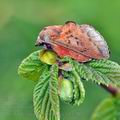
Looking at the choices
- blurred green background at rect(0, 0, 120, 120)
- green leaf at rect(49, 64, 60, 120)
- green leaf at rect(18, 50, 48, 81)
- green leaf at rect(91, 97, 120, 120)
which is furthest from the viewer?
blurred green background at rect(0, 0, 120, 120)

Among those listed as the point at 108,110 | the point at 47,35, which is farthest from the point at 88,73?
the point at 108,110

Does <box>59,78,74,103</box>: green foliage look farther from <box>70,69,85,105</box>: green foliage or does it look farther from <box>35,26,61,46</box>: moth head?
<box>35,26,61,46</box>: moth head

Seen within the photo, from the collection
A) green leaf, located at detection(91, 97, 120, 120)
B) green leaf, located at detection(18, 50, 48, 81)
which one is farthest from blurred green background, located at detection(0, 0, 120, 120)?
green leaf, located at detection(18, 50, 48, 81)

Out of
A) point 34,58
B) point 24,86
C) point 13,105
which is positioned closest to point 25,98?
point 24,86

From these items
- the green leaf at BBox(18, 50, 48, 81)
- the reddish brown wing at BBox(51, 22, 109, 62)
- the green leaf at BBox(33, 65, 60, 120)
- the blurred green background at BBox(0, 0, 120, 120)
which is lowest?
the green leaf at BBox(33, 65, 60, 120)

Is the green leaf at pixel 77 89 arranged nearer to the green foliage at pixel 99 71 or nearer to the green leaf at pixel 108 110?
the green foliage at pixel 99 71

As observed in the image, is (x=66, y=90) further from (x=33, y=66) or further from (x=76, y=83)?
(x=33, y=66)

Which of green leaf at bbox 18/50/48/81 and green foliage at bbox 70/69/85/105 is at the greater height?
green leaf at bbox 18/50/48/81
